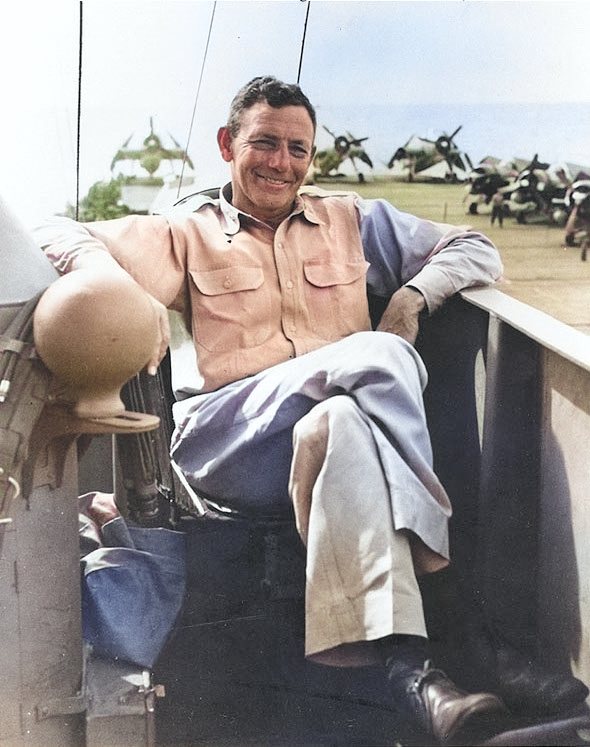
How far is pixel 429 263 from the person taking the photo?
1.70m

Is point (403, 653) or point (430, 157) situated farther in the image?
point (430, 157)

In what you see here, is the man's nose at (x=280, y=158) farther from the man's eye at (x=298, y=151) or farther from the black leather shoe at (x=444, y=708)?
the black leather shoe at (x=444, y=708)

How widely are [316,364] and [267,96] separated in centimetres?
43

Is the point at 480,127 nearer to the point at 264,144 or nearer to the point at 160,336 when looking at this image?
the point at 264,144

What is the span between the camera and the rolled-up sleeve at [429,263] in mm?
1673

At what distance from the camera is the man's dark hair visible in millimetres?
1578

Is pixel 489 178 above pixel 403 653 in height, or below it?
above

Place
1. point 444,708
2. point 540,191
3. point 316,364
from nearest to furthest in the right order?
point 444,708 < point 316,364 < point 540,191

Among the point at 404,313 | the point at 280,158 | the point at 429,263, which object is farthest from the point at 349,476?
the point at 280,158

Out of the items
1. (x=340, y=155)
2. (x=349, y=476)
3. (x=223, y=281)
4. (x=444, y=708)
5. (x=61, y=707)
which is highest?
(x=340, y=155)

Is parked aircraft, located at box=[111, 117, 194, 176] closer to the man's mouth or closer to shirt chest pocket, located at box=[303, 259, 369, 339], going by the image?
the man's mouth

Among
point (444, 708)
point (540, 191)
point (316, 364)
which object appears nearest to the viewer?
point (444, 708)

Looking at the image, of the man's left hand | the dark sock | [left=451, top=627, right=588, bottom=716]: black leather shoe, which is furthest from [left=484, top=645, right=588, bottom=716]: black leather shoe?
the man's left hand

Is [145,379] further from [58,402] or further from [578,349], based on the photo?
[578,349]
